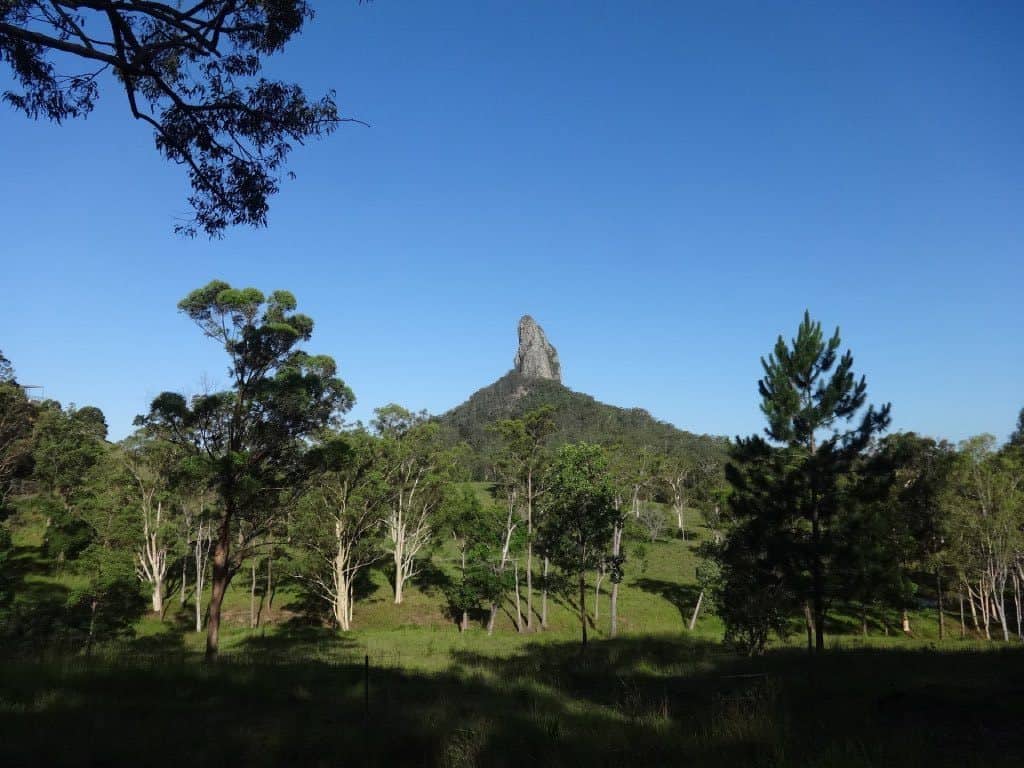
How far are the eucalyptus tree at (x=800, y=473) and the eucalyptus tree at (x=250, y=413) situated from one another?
1747 cm

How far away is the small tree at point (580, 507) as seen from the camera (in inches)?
1130

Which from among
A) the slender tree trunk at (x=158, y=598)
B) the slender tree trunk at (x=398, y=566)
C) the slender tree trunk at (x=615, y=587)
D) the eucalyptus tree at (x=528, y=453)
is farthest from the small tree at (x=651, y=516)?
the slender tree trunk at (x=158, y=598)

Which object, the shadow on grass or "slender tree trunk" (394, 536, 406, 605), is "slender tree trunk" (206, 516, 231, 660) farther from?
"slender tree trunk" (394, 536, 406, 605)

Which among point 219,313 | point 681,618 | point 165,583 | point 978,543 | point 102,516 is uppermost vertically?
point 219,313

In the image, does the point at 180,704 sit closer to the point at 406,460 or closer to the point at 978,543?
the point at 406,460

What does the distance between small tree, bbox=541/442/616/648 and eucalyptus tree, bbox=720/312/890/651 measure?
Answer: 6.80 metres

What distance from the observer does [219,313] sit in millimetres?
22562

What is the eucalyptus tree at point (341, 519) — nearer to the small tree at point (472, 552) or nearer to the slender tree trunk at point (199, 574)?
the slender tree trunk at point (199, 574)

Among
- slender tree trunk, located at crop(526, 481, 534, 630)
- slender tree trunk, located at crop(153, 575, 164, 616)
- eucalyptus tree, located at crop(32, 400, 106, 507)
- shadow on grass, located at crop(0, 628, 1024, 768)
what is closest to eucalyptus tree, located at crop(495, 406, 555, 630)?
slender tree trunk, located at crop(526, 481, 534, 630)

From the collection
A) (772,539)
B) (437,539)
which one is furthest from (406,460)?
(772,539)

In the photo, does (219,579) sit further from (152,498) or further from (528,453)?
(152,498)

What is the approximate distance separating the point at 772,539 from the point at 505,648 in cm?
1286

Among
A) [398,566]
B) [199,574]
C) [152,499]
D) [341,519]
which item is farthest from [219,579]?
[398,566]

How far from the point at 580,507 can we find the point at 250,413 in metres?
15.9
